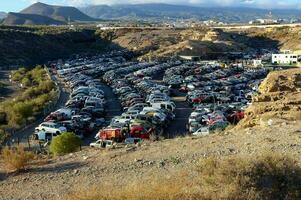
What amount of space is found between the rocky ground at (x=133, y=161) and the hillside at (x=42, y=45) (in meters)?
91.9

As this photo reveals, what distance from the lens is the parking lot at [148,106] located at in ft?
111

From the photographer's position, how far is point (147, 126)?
33.8 m

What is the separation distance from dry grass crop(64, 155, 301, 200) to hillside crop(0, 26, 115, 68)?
99.4 metres

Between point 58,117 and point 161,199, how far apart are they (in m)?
31.7

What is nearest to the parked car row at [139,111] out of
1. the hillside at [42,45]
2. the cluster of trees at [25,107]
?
the cluster of trees at [25,107]

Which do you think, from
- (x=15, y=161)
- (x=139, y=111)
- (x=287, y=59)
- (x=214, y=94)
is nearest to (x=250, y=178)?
(x=15, y=161)

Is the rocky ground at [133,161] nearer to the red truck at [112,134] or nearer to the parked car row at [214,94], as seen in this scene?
the parked car row at [214,94]

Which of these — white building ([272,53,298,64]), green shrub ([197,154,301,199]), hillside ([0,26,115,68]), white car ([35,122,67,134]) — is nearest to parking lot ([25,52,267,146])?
white car ([35,122,67,134])

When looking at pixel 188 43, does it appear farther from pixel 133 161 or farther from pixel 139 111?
pixel 133 161

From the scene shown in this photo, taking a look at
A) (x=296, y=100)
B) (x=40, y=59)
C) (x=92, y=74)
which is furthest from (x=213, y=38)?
(x=296, y=100)

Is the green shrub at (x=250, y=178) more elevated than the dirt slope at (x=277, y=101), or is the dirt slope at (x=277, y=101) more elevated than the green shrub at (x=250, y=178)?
the green shrub at (x=250, y=178)

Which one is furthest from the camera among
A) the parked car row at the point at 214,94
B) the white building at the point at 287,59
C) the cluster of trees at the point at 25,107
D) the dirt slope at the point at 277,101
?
the white building at the point at 287,59

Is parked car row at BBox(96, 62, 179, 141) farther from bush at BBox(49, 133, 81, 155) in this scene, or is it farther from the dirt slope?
the dirt slope

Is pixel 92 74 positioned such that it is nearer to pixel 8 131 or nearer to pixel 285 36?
pixel 8 131
